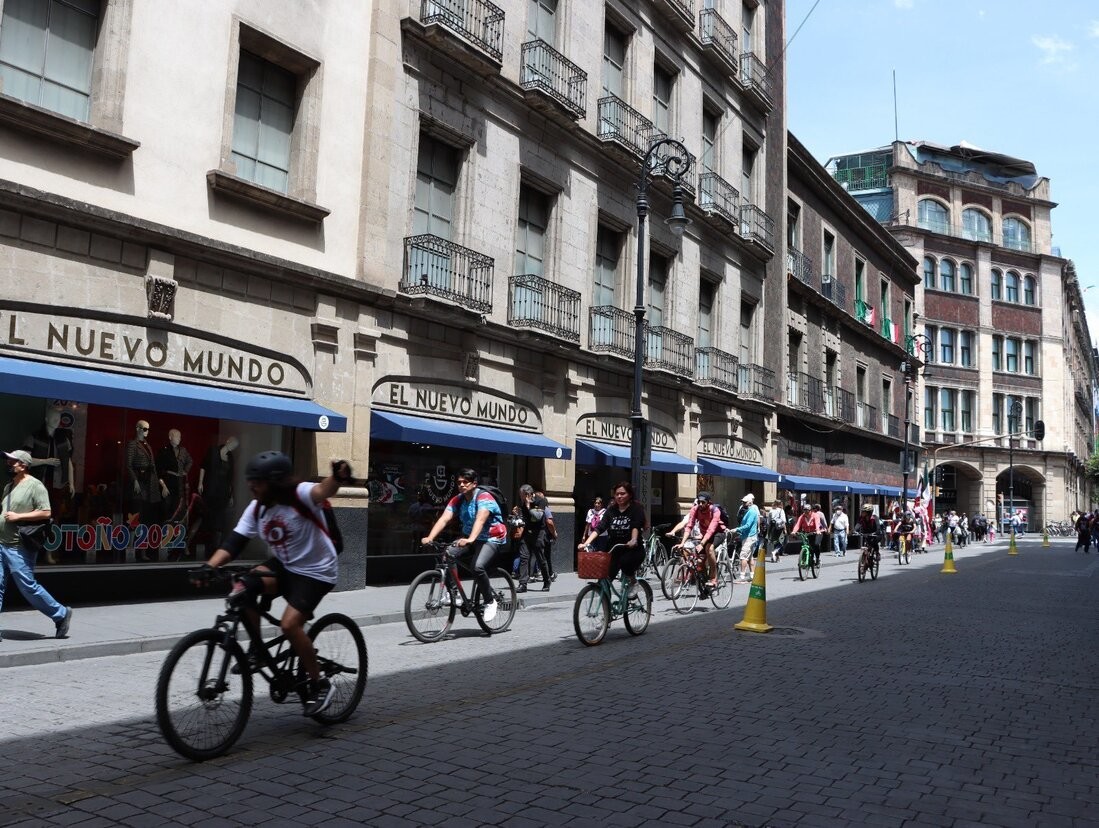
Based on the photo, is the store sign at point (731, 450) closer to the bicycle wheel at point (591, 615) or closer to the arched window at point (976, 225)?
the bicycle wheel at point (591, 615)

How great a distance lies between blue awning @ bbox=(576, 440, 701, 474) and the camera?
69.7ft

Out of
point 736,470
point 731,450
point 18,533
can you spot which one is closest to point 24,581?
point 18,533

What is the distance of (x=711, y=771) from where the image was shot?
5375 millimetres

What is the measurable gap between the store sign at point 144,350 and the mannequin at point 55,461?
95 cm

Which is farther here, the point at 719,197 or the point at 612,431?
the point at 719,197

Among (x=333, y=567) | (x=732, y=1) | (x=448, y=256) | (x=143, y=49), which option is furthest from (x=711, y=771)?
(x=732, y=1)

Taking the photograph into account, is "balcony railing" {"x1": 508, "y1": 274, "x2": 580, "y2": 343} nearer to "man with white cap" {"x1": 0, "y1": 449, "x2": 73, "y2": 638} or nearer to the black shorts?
"man with white cap" {"x1": 0, "y1": 449, "x2": 73, "y2": 638}

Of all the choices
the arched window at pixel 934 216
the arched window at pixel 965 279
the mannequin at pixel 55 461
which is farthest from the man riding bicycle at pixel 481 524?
the arched window at pixel 965 279

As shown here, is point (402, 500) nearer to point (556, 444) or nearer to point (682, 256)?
point (556, 444)

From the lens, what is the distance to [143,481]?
512 inches

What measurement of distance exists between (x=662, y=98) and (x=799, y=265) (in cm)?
1114

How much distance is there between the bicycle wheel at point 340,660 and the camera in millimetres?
6059

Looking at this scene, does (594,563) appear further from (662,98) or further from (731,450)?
(731,450)

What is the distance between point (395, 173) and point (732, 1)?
1797 cm
